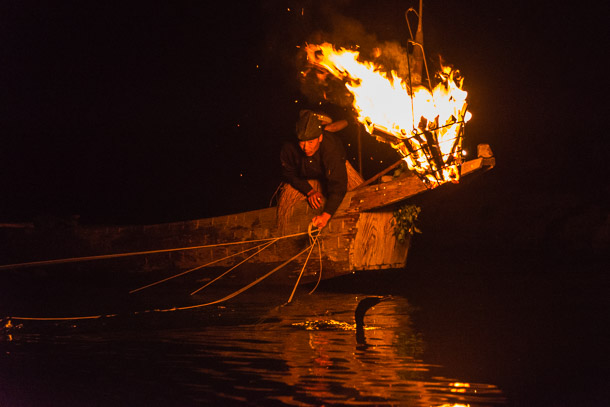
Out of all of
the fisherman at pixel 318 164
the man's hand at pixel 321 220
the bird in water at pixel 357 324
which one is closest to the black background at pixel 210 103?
the fisherman at pixel 318 164

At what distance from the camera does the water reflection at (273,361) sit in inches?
169

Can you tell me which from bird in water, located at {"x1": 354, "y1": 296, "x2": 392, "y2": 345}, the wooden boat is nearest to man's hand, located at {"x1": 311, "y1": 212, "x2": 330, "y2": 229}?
the wooden boat

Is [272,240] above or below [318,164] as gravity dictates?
below

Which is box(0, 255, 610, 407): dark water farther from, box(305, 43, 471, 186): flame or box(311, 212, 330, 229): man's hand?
box(305, 43, 471, 186): flame

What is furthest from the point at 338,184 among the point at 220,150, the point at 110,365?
the point at 220,150

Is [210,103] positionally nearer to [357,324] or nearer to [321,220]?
[321,220]

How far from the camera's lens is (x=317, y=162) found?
8727mm

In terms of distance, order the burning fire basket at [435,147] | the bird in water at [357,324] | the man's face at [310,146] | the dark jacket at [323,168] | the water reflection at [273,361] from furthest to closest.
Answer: the man's face at [310,146], the dark jacket at [323,168], the burning fire basket at [435,147], the bird in water at [357,324], the water reflection at [273,361]

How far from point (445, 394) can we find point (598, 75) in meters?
12.7

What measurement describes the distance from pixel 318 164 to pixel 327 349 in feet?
11.7

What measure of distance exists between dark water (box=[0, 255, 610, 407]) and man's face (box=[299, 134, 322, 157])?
174 cm

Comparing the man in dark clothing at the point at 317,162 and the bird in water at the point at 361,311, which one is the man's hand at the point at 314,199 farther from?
the bird in water at the point at 361,311

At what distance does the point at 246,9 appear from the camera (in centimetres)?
1655

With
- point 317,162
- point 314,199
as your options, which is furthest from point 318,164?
point 314,199
